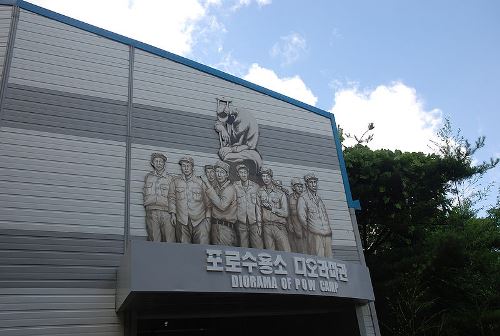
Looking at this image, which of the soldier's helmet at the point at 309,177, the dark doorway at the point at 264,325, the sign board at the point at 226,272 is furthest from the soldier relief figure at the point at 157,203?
the soldier's helmet at the point at 309,177

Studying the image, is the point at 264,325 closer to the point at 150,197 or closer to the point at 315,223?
the point at 315,223

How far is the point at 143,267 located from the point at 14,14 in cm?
617

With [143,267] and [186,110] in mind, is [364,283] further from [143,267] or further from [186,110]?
[186,110]

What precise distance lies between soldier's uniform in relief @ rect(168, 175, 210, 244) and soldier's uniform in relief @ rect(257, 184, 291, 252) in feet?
4.21

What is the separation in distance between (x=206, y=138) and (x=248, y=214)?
198cm

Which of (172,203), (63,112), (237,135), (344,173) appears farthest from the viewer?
(344,173)

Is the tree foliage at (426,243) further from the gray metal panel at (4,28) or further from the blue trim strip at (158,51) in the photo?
the gray metal panel at (4,28)

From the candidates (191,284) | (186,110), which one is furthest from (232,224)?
(186,110)

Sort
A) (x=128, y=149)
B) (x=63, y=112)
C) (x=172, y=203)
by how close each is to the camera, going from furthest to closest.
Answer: (x=128, y=149)
(x=63, y=112)
(x=172, y=203)

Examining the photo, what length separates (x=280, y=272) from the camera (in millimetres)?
8016

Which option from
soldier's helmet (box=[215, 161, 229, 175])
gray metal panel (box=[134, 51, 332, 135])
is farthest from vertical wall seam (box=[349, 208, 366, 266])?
soldier's helmet (box=[215, 161, 229, 175])

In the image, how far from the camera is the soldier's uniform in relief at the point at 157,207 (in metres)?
8.43

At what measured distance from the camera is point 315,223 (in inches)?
400

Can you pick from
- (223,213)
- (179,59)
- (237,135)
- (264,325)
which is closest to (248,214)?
(223,213)
